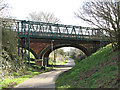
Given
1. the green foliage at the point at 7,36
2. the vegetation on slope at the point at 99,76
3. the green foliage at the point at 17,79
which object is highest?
the green foliage at the point at 7,36

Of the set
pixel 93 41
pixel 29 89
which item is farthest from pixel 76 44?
pixel 29 89

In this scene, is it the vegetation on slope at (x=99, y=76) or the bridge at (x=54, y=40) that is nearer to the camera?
the vegetation on slope at (x=99, y=76)

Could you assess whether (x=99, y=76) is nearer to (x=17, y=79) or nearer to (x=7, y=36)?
(x=7, y=36)

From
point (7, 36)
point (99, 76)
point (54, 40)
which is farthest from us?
point (54, 40)

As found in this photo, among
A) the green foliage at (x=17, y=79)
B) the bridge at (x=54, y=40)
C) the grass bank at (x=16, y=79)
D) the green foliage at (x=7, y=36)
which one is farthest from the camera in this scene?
the bridge at (x=54, y=40)

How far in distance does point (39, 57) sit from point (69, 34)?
724 cm

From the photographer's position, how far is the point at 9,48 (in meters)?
9.39

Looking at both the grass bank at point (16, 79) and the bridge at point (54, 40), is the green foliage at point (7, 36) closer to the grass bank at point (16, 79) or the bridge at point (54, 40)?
the grass bank at point (16, 79)

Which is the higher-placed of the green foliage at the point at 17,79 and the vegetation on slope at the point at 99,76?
the vegetation on slope at the point at 99,76

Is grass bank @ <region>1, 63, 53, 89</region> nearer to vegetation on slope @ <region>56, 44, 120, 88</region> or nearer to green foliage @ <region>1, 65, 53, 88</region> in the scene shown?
green foliage @ <region>1, 65, 53, 88</region>

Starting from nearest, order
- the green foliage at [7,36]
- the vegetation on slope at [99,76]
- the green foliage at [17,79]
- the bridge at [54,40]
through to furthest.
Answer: the vegetation on slope at [99,76] → the green foliage at [7,36] → the green foliage at [17,79] → the bridge at [54,40]

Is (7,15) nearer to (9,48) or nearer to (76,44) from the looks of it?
(9,48)

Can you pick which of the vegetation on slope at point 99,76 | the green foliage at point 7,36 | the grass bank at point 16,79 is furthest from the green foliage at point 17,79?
the vegetation on slope at point 99,76

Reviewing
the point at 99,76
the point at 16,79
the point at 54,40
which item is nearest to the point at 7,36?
the point at 16,79
